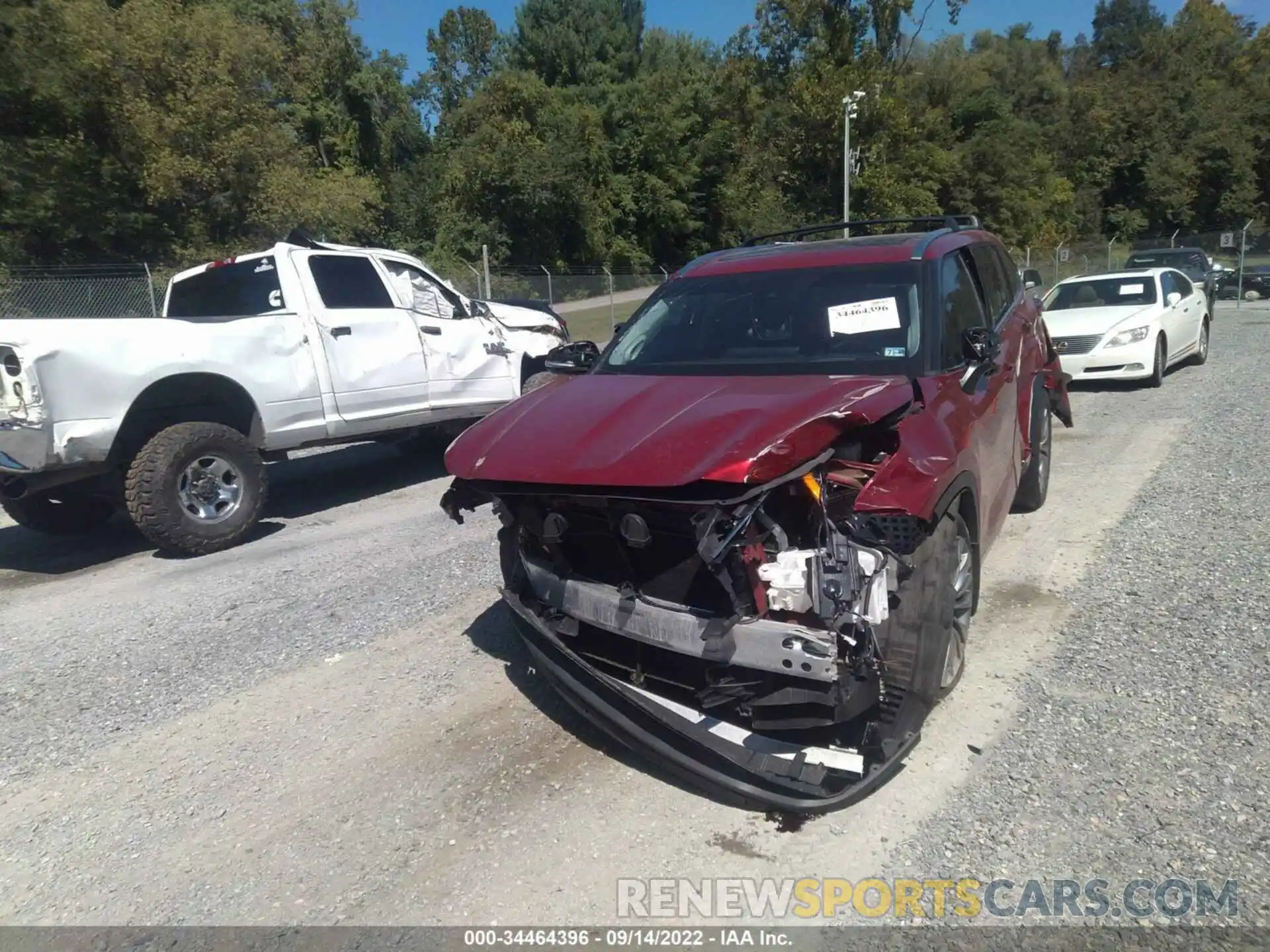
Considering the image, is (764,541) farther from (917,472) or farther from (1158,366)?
(1158,366)

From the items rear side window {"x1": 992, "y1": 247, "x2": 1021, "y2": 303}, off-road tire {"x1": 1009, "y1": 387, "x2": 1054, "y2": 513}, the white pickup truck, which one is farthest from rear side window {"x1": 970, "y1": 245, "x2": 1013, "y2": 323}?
the white pickup truck

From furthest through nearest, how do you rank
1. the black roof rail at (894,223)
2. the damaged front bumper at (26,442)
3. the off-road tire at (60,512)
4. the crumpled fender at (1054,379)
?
the off-road tire at (60,512)
the crumpled fender at (1054,379)
the damaged front bumper at (26,442)
the black roof rail at (894,223)

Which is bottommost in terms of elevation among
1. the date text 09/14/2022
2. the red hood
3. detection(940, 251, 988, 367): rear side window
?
the date text 09/14/2022

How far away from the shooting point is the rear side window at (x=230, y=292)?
7875mm

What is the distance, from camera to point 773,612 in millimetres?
3238

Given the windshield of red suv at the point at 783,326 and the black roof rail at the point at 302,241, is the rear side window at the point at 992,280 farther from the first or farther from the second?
the black roof rail at the point at 302,241

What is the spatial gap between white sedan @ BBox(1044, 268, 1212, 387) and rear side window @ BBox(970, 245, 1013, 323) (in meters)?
5.60

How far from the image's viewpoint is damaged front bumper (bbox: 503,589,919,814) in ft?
10.6

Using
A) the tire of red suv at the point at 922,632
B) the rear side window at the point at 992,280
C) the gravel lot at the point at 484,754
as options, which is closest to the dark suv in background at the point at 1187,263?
the rear side window at the point at 992,280

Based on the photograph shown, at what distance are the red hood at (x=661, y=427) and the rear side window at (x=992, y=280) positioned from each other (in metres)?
1.99

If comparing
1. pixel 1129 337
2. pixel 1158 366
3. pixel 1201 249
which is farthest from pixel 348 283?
pixel 1201 249

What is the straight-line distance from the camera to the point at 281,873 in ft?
10.4

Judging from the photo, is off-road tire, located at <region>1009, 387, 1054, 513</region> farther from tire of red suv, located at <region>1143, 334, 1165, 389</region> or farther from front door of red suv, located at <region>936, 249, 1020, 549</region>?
tire of red suv, located at <region>1143, 334, 1165, 389</region>

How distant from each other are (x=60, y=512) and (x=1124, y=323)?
11627 mm
